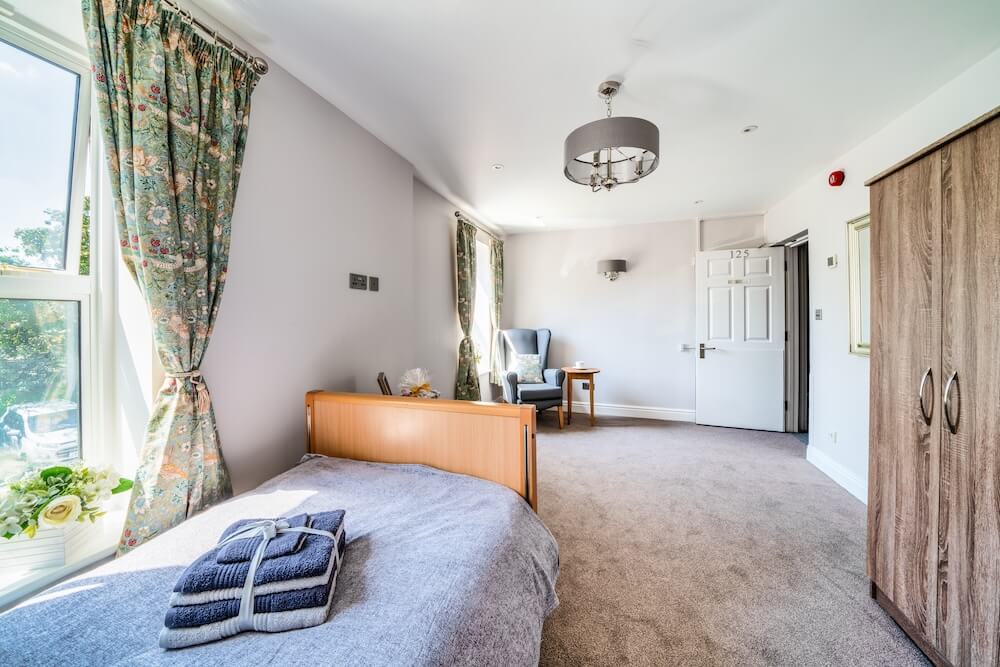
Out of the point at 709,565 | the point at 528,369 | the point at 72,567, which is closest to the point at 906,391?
the point at 709,565

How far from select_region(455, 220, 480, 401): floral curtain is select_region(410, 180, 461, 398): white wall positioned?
0.06 m

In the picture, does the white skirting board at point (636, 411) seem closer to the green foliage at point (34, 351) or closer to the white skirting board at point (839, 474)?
the white skirting board at point (839, 474)

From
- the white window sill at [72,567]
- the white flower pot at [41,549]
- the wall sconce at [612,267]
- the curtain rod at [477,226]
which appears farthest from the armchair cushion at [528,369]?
the white flower pot at [41,549]

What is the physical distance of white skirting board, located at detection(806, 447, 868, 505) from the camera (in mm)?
2531

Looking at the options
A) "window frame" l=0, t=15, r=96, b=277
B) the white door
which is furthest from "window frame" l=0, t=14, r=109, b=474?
the white door

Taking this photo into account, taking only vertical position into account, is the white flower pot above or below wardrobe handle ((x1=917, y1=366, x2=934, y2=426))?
below

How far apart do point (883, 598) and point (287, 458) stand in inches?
109

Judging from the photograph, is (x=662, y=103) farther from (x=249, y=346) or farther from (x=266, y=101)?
(x=249, y=346)

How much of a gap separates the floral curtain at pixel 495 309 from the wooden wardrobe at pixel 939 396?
3636 millimetres

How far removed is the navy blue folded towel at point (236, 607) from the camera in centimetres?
78

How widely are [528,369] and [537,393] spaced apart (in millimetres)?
490

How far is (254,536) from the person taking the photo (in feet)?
3.27

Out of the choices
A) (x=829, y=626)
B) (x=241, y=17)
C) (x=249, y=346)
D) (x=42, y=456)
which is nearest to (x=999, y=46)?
(x=829, y=626)

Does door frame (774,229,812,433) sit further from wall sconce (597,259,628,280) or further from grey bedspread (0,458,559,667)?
grey bedspread (0,458,559,667)
